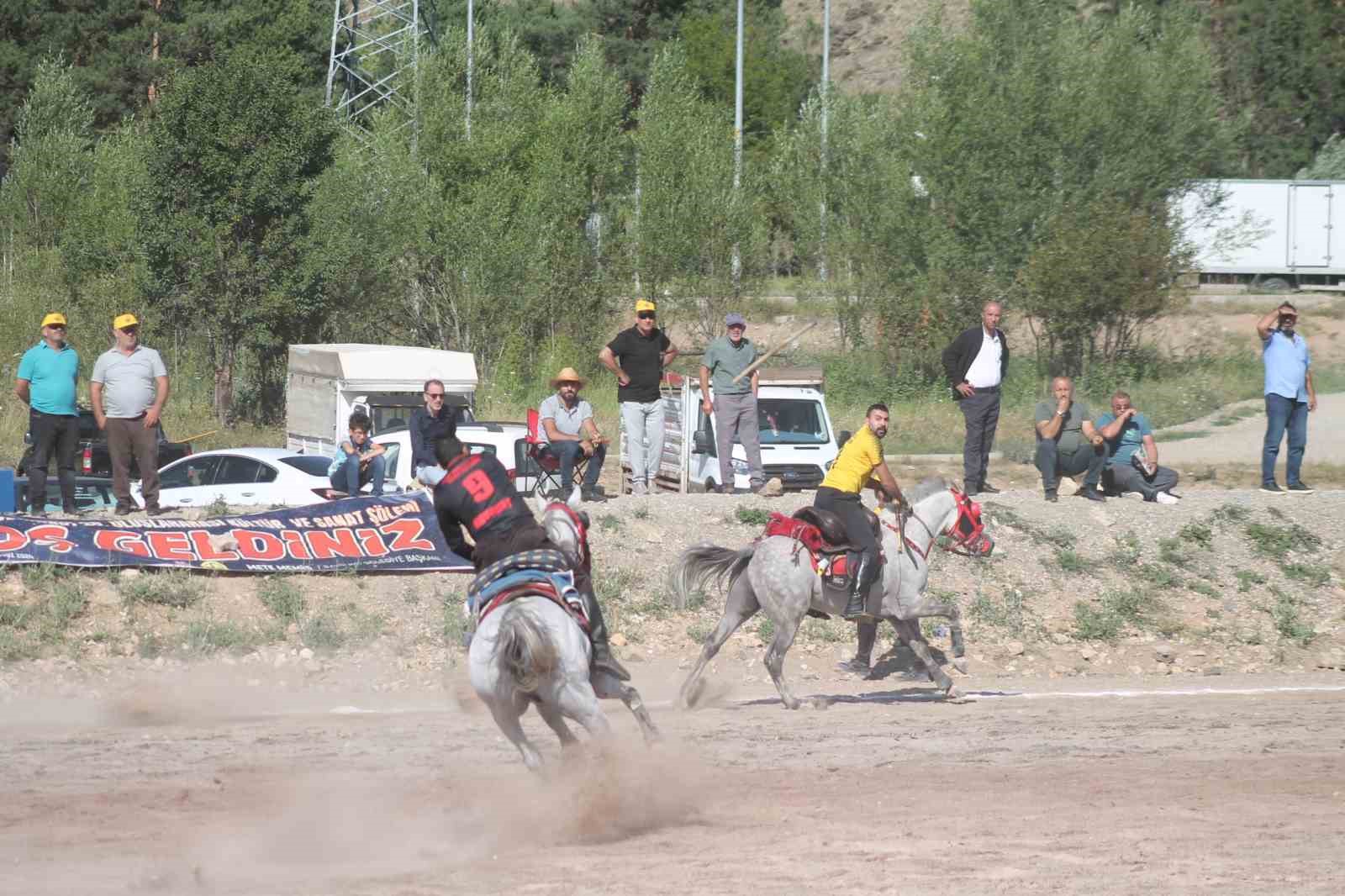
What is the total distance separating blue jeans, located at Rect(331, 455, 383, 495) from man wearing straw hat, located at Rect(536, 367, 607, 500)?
1959 millimetres

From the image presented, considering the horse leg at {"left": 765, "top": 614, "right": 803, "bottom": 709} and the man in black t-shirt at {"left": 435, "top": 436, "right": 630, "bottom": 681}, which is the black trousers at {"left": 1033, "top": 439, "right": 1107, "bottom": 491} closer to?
the horse leg at {"left": 765, "top": 614, "right": 803, "bottom": 709}

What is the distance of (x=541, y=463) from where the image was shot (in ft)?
60.9

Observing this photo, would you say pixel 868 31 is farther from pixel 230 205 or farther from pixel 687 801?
pixel 687 801

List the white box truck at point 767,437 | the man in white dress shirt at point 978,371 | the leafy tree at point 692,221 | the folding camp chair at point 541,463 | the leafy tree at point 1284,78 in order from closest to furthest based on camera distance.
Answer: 1. the folding camp chair at point 541,463
2. the man in white dress shirt at point 978,371
3. the white box truck at point 767,437
4. the leafy tree at point 692,221
5. the leafy tree at point 1284,78

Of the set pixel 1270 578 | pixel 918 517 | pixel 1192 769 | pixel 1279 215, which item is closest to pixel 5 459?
pixel 918 517

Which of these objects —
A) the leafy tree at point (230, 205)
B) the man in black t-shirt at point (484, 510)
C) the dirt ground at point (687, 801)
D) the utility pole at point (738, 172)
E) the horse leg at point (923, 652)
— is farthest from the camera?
the utility pole at point (738, 172)

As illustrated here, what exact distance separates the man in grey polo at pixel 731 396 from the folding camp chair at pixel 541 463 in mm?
1637

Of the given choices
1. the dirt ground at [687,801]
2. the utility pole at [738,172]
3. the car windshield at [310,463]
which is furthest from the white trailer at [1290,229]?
the dirt ground at [687,801]

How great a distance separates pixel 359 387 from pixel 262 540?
356 inches

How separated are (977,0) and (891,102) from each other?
356cm

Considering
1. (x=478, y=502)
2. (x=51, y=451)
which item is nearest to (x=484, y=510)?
(x=478, y=502)

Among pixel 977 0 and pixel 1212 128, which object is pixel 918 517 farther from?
pixel 1212 128

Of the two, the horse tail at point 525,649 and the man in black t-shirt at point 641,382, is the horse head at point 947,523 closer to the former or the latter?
the man in black t-shirt at point 641,382

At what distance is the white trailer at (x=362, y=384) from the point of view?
24.7 meters
